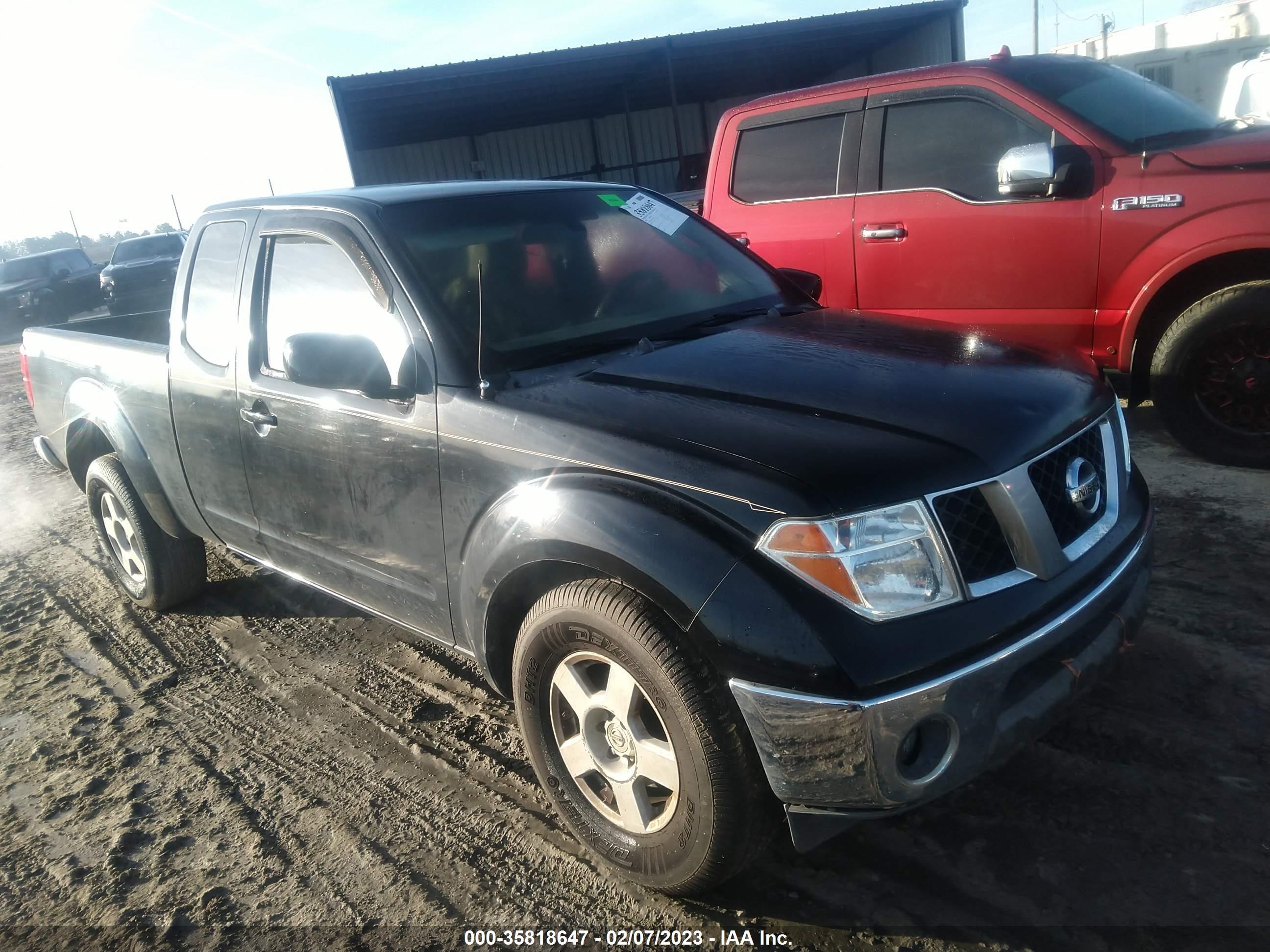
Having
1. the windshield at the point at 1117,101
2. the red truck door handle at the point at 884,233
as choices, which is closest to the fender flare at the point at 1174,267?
the windshield at the point at 1117,101

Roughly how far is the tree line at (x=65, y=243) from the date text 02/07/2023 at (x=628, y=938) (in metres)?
67.5

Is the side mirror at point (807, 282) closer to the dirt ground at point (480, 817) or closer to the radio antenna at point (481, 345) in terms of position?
the radio antenna at point (481, 345)

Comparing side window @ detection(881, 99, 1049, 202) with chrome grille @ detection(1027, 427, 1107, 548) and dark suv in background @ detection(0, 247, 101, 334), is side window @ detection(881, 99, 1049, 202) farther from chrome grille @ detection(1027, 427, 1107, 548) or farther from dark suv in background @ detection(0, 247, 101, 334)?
dark suv in background @ detection(0, 247, 101, 334)

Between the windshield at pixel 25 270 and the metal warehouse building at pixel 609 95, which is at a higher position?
the metal warehouse building at pixel 609 95

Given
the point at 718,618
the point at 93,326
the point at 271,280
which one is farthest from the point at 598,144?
the point at 718,618

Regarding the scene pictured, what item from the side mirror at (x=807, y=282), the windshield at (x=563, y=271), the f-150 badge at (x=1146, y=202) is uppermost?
the windshield at (x=563, y=271)

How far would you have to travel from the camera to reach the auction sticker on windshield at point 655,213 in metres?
3.47

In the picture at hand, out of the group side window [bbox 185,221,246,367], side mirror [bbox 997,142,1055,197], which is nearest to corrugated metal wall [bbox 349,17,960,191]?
side mirror [bbox 997,142,1055,197]

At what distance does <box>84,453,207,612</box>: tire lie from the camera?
429cm

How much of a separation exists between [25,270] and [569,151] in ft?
44.5

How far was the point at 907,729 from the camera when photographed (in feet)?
6.11

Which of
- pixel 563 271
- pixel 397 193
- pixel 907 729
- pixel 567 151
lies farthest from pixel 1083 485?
pixel 567 151

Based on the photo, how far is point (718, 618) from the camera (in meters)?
1.91

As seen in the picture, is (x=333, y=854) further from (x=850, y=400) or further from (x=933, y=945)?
(x=850, y=400)
